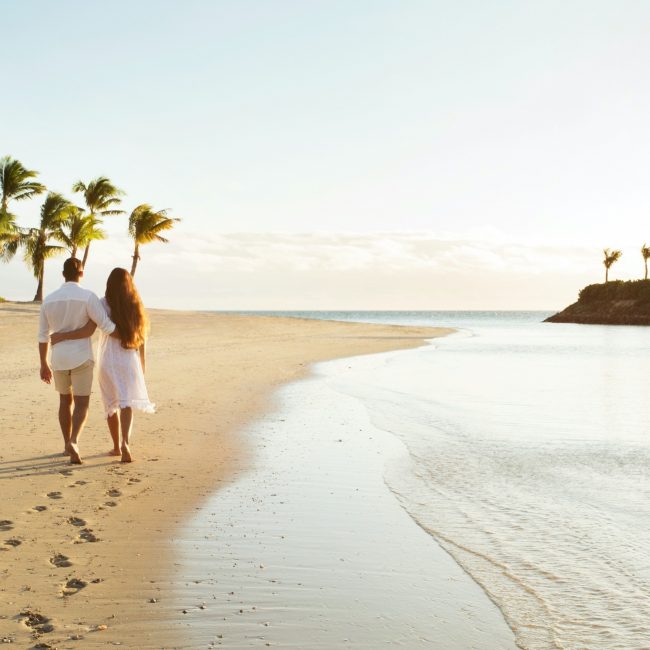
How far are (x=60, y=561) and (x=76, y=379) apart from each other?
3224 mm

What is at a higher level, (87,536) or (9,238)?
(9,238)

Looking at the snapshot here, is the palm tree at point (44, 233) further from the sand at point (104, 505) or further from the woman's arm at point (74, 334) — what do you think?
the woman's arm at point (74, 334)

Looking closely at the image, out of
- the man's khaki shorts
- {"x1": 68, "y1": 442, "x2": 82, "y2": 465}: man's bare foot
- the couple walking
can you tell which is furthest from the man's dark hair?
{"x1": 68, "y1": 442, "x2": 82, "y2": 465}: man's bare foot

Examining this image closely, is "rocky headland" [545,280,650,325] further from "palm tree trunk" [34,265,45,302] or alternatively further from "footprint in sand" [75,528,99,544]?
"footprint in sand" [75,528,99,544]

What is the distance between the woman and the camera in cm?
779

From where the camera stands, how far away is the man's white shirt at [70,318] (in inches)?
298

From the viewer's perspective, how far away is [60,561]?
4.80 m

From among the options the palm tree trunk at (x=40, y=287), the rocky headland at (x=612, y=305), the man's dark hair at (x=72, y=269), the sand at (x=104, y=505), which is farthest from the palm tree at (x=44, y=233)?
the rocky headland at (x=612, y=305)

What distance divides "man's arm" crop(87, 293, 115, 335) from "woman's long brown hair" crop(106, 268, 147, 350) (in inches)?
6.2

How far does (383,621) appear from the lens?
4.11 metres

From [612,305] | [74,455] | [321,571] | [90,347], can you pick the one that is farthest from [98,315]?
[612,305]

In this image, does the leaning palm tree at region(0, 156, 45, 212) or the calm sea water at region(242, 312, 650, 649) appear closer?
the calm sea water at region(242, 312, 650, 649)

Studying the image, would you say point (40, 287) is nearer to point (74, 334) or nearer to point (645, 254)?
point (74, 334)

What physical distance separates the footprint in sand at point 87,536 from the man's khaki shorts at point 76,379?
252 cm
